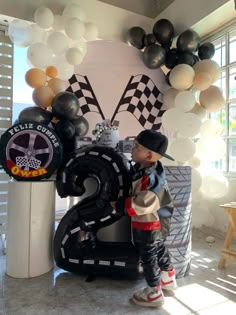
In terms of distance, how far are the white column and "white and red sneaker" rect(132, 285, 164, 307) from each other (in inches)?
29.7

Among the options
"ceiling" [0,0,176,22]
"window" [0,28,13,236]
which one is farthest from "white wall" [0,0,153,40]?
"window" [0,28,13,236]

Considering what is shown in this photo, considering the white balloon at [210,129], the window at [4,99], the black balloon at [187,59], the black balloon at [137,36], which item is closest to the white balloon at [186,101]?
the white balloon at [210,129]

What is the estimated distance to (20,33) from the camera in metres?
2.57

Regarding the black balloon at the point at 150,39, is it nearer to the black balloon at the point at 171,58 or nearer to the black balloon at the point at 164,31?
the black balloon at the point at 164,31

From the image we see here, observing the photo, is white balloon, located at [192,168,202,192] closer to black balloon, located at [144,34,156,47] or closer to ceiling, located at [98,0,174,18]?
black balloon, located at [144,34,156,47]

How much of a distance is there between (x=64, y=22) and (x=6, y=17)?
2.08 feet

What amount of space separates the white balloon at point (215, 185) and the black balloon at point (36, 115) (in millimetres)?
1671

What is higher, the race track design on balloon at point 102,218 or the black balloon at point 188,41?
the black balloon at point 188,41

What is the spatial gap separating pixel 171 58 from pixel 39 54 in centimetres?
141

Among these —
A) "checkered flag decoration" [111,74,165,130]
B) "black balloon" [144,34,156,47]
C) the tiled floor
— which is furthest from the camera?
"checkered flag decoration" [111,74,165,130]

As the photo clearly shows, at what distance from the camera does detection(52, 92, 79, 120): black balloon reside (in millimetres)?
2428

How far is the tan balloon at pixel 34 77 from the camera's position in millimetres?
2568

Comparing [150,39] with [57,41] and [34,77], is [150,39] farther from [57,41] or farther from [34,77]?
[34,77]

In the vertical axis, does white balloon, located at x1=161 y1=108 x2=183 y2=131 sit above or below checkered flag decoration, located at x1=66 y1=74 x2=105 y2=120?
below
